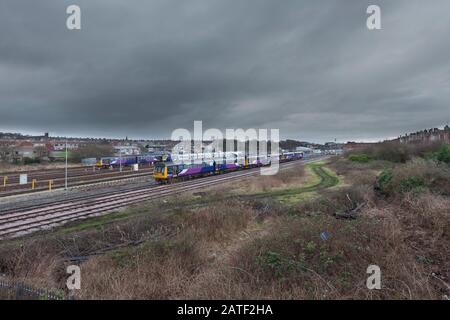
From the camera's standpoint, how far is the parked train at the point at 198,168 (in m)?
28.9

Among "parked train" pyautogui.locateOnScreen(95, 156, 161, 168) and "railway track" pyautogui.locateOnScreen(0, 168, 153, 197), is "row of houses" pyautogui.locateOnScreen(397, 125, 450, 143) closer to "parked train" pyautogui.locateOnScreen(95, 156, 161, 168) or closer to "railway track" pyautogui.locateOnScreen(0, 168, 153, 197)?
"railway track" pyautogui.locateOnScreen(0, 168, 153, 197)

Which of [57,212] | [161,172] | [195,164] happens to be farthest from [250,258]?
[195,164]

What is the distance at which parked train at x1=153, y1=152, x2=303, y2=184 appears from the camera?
2892 centimetres

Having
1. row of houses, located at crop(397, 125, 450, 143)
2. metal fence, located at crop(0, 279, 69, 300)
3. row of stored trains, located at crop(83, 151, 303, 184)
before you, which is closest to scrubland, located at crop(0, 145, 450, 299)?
metal fence, located at crop(0, 279, 69, 300)

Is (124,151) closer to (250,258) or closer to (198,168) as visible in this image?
(198,168)

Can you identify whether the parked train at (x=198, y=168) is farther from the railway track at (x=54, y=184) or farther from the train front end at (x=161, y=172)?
the railway track at (x=54, y=184)

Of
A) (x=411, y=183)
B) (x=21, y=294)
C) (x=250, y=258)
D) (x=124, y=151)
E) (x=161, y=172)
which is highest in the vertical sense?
(x=124, y=151)

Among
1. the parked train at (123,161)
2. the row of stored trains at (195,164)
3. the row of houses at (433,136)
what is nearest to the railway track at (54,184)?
the row of stored trains at (195,164)

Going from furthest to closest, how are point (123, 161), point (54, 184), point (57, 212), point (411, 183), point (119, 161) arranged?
point (123, 161) < point (119, 161) < point (54, 184) < point (57, 212) < point (411, 183)

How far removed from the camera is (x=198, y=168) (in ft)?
113

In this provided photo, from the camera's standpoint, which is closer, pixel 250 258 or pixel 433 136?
pixel 250 258
